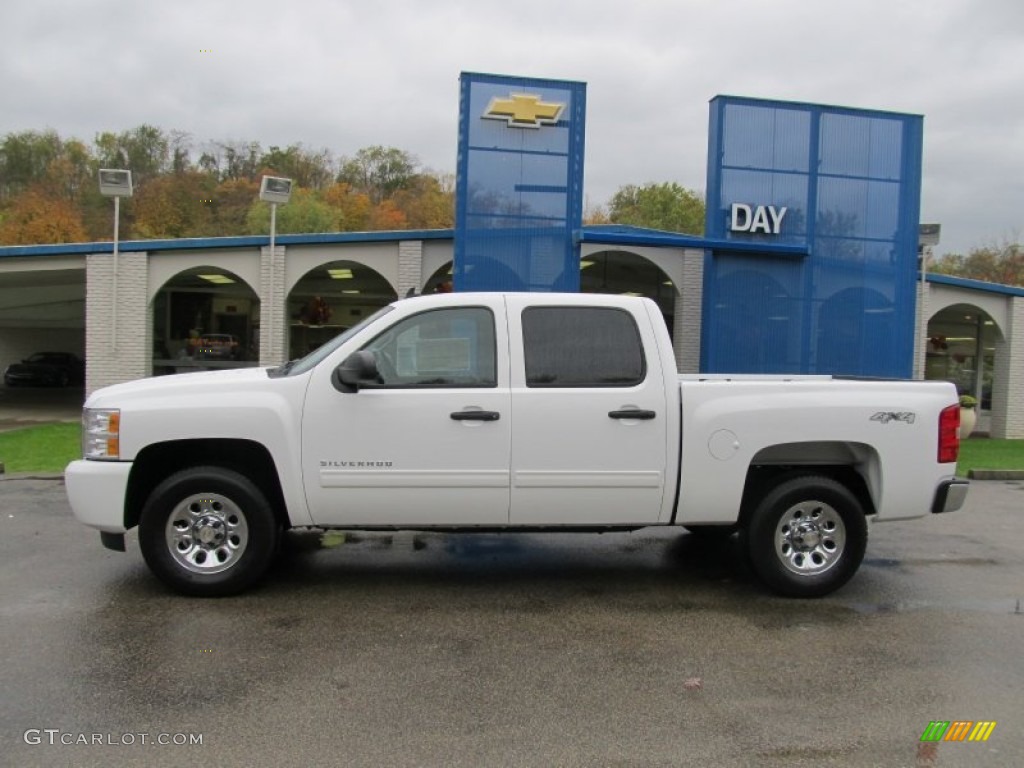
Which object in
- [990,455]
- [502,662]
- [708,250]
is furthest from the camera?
[708,250]

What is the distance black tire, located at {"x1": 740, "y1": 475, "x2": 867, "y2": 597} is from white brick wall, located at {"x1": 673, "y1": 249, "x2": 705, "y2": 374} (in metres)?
11.0

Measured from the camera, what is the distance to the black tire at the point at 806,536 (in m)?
5.53

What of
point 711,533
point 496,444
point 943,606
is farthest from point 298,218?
point 943,606

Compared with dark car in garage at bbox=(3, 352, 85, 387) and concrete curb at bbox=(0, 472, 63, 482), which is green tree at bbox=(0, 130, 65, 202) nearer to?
dark car in garage at bbox=(3, 352, 85, 387)

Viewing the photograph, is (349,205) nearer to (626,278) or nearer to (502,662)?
(626,278)

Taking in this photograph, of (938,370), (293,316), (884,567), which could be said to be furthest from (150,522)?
(938,370)

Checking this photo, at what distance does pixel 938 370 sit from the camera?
25.0 m

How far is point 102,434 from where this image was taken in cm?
518

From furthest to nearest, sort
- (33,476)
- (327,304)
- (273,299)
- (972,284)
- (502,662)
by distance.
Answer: (327,304)
(972,284)
(273,299)
(33,476)
(502,662)

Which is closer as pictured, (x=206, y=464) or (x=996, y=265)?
(x=206, y=464)

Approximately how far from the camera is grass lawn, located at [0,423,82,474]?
1097 centimetres

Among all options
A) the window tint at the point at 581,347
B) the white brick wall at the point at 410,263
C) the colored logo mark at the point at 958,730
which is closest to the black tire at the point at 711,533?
the window tint at the point at 581,347

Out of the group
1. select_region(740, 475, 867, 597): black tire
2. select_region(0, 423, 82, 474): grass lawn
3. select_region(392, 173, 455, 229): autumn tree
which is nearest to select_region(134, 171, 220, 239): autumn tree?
select_region(392, 173, 455, 229): autumn tree

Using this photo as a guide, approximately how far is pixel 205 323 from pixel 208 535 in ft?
56.4
